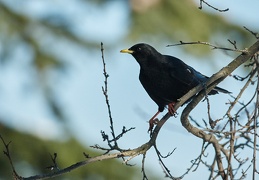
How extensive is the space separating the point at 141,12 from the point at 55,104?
2133 mm

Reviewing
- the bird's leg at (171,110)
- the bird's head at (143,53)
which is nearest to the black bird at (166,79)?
the bird's head at (143,53)

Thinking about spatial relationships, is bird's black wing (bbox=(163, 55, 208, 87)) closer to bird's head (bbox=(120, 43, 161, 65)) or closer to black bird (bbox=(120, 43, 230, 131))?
black bird (bbox=(120, 43, 230, 131))

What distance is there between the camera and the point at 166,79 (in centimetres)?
734

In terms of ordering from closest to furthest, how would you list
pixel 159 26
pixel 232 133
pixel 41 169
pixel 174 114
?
pixel 232 133 → pixel 174 114 → pixel 41 169 → pixel 159 26

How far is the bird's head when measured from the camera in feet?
24.9

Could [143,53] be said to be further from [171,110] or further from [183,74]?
[171,110]

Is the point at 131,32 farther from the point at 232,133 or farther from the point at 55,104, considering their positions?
the point at 232,133

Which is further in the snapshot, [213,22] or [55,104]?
[213,22]

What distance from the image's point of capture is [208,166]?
21.7ft

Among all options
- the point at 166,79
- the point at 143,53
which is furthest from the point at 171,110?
the point at 143,53

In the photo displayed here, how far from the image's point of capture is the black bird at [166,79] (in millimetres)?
7285

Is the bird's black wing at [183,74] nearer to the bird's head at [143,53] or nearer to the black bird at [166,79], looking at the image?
the black bird at [166,79]

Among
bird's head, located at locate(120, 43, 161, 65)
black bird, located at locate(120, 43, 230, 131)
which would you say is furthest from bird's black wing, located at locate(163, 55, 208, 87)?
bird's head, located at locate(120, 43, 161, 65)

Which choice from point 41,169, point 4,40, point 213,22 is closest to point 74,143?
point 41,169
